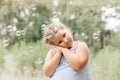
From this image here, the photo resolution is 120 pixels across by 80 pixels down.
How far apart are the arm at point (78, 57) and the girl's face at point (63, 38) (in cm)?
3

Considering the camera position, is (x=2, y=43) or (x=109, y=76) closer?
(x=109, y=76)

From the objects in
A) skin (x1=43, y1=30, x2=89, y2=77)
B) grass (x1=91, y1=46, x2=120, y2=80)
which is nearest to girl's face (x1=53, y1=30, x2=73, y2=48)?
skin (x1=43, y1=30, x2=89, y2=77)

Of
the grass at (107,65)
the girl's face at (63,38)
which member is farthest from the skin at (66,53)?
the grass at (107,65)

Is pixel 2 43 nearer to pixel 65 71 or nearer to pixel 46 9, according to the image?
pixel 46 9

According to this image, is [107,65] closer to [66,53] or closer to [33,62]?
[33,62]

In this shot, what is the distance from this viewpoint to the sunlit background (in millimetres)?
3320

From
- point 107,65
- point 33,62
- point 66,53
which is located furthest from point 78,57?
point 33,62

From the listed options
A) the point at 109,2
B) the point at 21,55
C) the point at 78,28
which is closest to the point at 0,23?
the point at 21,55

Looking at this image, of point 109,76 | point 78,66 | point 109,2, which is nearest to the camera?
Result: point 78,66

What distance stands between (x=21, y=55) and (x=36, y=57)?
0.11 meters

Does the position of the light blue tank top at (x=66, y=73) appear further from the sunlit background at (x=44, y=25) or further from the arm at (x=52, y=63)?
the sunlit background at (x=44, y=25)

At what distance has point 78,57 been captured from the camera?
2100 mm

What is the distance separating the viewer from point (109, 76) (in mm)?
3240

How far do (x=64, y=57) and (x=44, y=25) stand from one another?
129 centimetres
